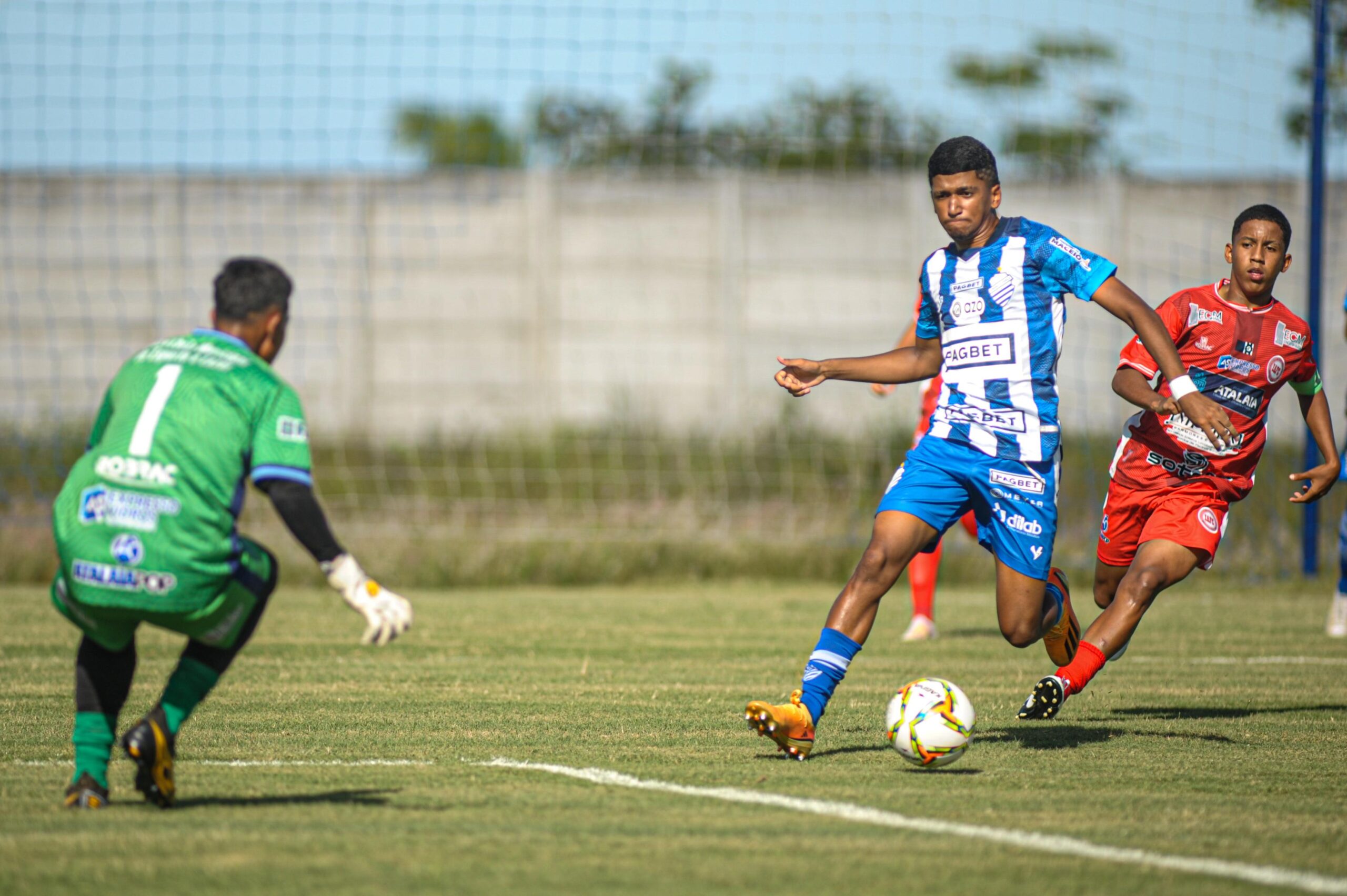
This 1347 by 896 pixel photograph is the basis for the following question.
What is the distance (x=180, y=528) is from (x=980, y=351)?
3.07m

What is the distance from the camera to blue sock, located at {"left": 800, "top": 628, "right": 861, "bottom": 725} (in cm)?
563

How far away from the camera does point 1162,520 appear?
22.3ft

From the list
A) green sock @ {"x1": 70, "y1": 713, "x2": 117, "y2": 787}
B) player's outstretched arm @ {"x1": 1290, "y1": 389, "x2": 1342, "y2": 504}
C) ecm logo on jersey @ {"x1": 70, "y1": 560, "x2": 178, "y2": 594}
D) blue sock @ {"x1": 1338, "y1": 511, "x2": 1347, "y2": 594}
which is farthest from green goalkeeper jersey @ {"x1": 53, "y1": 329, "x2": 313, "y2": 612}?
blue sock @ {"x1": 1338, "y1": 511, "x2": 1347, "y2": 594}

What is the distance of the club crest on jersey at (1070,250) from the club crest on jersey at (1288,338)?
1325 millimetres

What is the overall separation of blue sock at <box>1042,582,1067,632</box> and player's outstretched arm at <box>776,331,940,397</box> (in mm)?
999

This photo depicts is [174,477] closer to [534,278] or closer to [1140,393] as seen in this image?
[1140,393]

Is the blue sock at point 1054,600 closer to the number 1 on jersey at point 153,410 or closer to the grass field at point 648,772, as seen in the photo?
the grass field at point 648,772

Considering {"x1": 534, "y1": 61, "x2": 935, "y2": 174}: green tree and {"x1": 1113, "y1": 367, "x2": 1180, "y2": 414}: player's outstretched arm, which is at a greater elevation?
{"x1": 534, "y1": 61, "x2": 935, "y2": 174}: green tree

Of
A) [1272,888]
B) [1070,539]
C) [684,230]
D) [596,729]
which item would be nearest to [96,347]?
[684,230]

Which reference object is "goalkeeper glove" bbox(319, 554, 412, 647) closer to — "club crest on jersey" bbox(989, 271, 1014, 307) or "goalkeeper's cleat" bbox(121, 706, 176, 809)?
"goalkeeper's cleat" bbox(121, 706, 176, 809)

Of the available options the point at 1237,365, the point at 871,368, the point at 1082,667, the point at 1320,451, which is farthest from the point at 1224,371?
the point at 871,368

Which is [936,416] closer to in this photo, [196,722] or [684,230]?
[196,722]

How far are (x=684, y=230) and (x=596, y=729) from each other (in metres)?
14.4

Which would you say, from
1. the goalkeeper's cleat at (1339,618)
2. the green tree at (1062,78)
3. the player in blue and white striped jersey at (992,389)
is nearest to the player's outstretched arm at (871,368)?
the player in blue and white striped jersey at (992,389)
